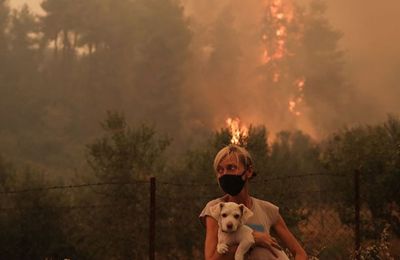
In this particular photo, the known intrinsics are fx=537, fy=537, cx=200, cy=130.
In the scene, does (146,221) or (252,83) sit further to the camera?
(252,83)

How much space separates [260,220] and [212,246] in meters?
0.38

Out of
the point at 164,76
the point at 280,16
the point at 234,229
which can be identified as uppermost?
the point at 280,16

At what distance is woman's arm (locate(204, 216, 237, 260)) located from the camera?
134 inches

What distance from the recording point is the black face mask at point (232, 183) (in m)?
3.64

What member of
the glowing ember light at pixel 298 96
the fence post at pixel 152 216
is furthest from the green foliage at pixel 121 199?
the glowing ember light at pixel 298 96

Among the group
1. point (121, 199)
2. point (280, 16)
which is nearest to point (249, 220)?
point (121, 199)

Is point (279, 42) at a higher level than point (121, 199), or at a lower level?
higher

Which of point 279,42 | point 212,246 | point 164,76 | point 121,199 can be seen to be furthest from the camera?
point 279,42

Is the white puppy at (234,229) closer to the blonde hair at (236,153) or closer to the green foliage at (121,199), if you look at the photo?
the blonde hair at (236,153)

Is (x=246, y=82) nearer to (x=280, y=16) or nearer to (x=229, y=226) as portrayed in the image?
(x=280, y=16)

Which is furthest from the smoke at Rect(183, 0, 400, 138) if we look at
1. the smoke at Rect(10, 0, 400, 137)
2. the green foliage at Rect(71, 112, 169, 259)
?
the green foliage at Rect(71, 112, 169, 259)

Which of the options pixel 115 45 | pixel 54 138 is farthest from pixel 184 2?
Result: pixel 54 138

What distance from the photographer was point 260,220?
364 cm

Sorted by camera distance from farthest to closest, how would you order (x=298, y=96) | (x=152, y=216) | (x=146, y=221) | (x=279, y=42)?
1. (x=279, y=42)
2. (x=298, y=96)
3. (x=146, y=221)
4. (x=152, y=216)
